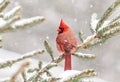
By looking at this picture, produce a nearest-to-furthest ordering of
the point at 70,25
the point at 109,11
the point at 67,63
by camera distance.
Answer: the point at 109,11 < the point at 67,63 < the point at 70,25

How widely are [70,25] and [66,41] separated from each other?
9793mm

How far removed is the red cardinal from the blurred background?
8828 millimetres

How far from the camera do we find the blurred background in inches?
422

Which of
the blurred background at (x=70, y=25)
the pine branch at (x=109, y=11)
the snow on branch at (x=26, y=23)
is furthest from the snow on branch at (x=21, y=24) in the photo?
the blurred background at (x=70, y=25)

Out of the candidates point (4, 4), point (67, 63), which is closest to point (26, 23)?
point (4, 4)

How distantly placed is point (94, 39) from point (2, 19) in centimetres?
40

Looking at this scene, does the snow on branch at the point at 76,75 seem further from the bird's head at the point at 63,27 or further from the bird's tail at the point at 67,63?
the bird's head at the point at 63,27

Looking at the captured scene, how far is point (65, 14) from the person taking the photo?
11492 millimetres

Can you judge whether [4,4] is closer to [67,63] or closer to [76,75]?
[76,75]

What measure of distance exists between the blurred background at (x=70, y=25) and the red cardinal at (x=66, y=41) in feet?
29.0

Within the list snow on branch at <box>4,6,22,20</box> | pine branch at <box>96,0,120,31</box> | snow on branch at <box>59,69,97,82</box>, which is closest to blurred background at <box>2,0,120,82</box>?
pine branch at <box>96,0,120,31</box>

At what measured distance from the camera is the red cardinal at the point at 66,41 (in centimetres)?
124

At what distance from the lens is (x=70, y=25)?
11141 mm

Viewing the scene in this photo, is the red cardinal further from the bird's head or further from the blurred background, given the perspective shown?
the blurred background
